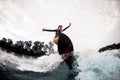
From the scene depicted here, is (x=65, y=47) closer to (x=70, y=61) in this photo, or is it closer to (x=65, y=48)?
(x=65, y=48)

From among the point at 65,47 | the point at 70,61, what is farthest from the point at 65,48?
the point at 70,61

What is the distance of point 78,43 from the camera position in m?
3.69

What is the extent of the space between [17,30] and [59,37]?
43cm

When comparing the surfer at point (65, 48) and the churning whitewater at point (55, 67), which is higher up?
the surfer at point (65, 48)

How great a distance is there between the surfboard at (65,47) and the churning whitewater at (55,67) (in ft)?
0.19

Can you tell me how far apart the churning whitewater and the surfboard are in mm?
57

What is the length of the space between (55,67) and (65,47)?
0.22 meters

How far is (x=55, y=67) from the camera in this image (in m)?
3.66

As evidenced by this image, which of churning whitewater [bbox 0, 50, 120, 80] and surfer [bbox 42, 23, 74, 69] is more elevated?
surfer [bbox 42, 23, 74, 69]

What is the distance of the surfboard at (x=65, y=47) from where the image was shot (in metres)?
3.65

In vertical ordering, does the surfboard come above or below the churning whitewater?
above

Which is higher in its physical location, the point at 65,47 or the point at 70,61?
the point at 65,47

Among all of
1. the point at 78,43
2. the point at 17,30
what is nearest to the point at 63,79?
the point at 78,43

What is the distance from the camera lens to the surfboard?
3.65 meters
